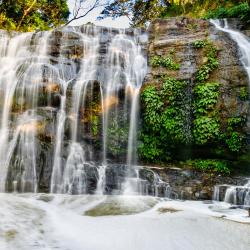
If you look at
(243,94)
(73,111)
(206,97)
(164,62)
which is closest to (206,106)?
(206,97)

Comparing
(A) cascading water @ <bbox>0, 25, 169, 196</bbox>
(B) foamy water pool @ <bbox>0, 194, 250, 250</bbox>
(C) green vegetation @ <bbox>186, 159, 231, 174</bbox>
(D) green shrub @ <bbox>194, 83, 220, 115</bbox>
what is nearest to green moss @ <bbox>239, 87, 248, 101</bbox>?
(D) green shrub @ <bbox>194, 83, 220, 115</bbox>

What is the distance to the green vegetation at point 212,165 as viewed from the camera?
10.2 m

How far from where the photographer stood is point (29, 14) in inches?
854

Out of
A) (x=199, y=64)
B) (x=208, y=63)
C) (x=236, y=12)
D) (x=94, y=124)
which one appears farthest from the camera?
(x=236, y=12)

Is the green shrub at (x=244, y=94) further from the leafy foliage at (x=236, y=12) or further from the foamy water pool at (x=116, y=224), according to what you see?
the leafy foliage at (x=236, y=12)

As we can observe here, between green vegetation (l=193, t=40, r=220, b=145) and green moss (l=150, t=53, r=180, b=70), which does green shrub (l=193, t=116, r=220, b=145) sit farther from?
green moss (l=150, t=53, r=180, b=70)

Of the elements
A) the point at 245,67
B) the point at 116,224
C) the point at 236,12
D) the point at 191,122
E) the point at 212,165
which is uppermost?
the point at 236,12

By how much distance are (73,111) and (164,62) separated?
11.5ft

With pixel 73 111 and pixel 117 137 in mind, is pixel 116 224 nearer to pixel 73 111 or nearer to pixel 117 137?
pixel 117 137

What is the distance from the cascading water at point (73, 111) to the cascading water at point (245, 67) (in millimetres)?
1527

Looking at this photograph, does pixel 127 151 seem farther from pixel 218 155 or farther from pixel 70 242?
pixel 70 242

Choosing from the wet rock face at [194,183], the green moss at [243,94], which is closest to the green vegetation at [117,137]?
the wet rock face at [194,183]

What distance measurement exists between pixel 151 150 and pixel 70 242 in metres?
5.97

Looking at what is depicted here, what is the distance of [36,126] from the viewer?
1006 cm
